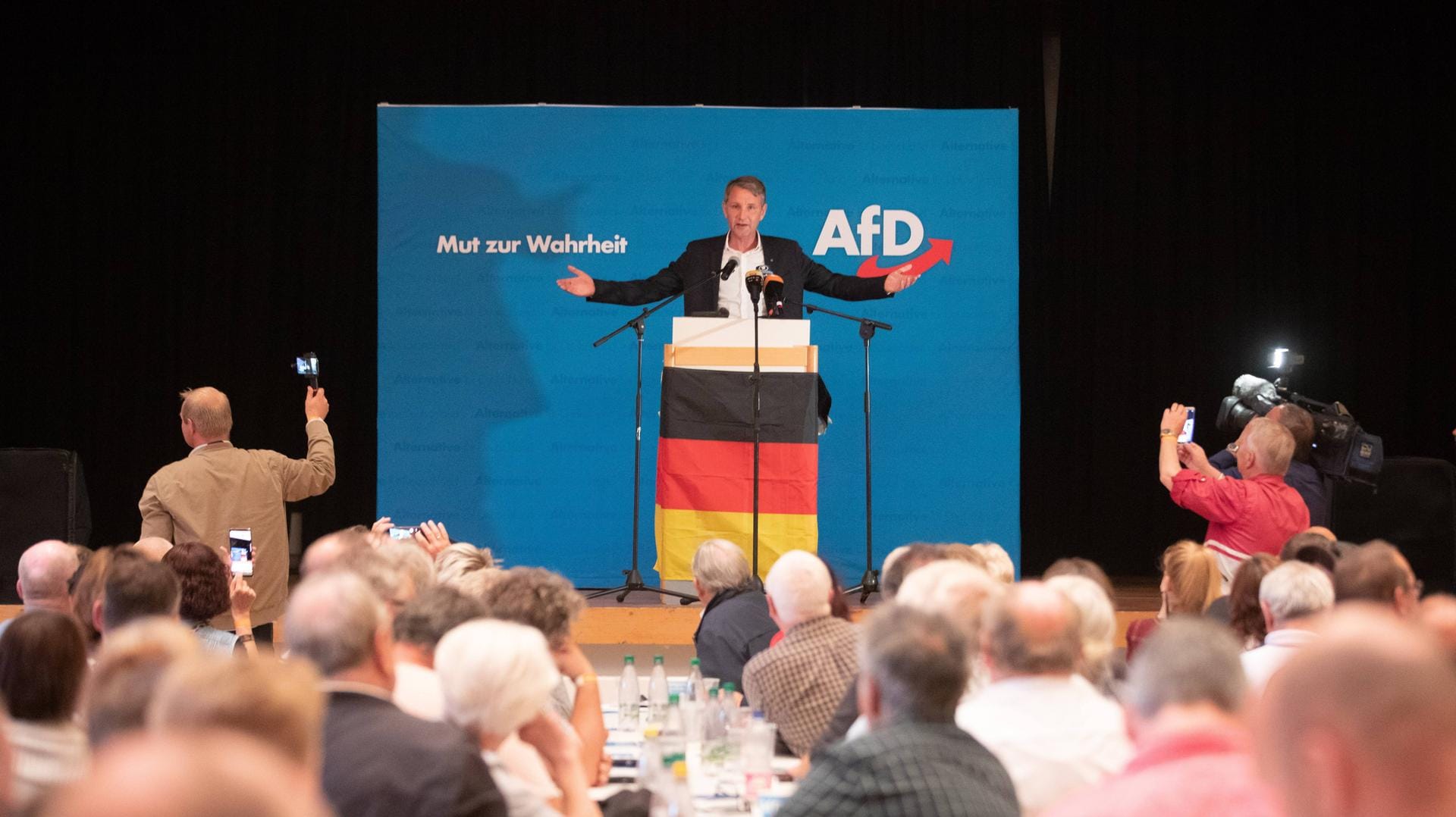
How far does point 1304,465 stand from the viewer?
660 cm

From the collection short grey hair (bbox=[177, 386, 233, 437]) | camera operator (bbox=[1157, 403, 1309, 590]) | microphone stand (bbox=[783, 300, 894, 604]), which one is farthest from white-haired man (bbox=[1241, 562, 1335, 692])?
short grey hair (bbox=[177, 386, 233, 437])

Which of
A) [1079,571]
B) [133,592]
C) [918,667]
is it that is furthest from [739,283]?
[918,667]

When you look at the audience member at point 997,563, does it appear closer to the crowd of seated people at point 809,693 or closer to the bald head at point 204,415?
the crowd of seated people at point 809,693

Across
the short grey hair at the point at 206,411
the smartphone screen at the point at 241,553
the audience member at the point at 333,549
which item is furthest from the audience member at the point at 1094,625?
the short grey hair at the point at 206,411

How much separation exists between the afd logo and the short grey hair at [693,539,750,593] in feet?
10.9

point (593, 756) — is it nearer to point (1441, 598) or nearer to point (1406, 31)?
point (1441, 598)

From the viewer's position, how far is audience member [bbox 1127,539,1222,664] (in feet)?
14.9

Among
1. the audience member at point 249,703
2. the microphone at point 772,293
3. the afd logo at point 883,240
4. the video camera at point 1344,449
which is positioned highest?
the afd logo at point 883,240

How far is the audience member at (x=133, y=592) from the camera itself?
348cm

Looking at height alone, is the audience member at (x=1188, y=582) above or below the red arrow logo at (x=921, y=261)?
below

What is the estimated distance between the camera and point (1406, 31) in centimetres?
888

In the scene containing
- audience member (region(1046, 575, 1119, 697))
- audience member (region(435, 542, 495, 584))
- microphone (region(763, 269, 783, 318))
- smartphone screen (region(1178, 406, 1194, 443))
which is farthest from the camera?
microphone (region(763, 269, 783, 318))

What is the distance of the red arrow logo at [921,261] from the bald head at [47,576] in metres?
4.71

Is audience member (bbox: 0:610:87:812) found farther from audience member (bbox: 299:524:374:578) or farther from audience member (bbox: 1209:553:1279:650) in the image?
audience member (bbox: 1209:553:1279:650)
